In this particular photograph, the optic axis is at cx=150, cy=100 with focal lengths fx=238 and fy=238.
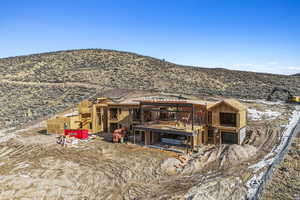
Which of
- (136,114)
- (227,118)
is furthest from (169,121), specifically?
(227,118)

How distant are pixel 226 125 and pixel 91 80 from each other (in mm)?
45496

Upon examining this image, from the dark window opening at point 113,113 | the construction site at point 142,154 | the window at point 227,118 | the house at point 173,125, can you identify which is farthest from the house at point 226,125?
the dark window opening at point 113,113

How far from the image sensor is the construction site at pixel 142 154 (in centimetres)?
1661

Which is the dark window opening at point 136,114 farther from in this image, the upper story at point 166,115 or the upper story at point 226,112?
the upper story at point 226,112

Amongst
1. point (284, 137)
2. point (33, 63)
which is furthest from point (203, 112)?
point (33, 63)

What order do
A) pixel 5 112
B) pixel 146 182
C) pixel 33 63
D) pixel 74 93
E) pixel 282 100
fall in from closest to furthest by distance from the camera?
pixel 146 182 → pixel 5 112 → pixel 282 100 → pixel 74 93 → pixel 33 63

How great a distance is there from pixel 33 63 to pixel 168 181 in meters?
72.0

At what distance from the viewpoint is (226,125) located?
25453mm

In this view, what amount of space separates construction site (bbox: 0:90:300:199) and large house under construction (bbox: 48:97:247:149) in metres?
0.11

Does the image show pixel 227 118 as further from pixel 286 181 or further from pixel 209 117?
pixel 286 181

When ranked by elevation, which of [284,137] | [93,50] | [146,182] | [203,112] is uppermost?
[93,50]

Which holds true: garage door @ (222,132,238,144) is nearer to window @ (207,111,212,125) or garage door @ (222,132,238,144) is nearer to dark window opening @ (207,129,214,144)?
dark window opening @ (207,129,214,144)

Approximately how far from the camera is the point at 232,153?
70.5ft

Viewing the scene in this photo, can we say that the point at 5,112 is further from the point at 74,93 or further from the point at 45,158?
the point at 45,158
